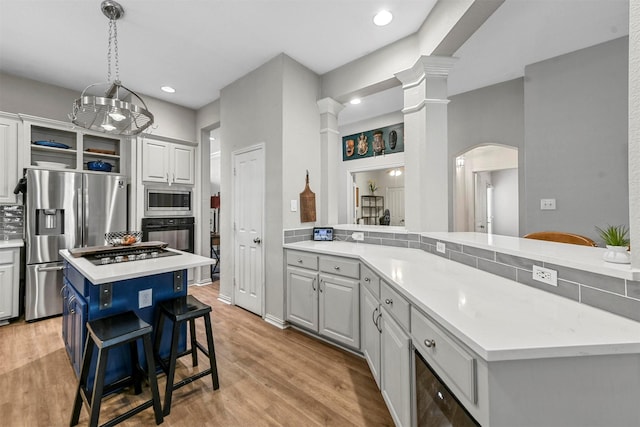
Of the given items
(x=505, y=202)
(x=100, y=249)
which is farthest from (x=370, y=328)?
(x=505, y=202)

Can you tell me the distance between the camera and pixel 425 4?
7.48 ft

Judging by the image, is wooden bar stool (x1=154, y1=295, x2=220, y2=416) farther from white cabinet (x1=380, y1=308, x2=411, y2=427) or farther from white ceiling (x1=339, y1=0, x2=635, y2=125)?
white ceiling (x1=339, y1=0, x2=635, y2=125)

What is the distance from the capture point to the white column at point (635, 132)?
931 millimetres

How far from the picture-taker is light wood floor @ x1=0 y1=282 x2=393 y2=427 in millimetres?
1703

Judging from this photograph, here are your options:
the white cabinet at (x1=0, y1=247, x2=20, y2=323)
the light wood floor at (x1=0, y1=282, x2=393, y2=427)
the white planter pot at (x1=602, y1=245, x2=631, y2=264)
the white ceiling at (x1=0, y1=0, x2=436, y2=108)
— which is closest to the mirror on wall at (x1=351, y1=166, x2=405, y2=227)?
the white ceiling at (x1=0, y1=0, x2=436, y2=108)

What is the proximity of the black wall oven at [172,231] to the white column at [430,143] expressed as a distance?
3601mm

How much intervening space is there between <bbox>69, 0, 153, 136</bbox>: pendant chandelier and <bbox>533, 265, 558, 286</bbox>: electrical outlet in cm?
263

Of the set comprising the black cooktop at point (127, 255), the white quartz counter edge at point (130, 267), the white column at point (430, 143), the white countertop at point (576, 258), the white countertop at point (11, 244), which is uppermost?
the white column at point (430, 143)

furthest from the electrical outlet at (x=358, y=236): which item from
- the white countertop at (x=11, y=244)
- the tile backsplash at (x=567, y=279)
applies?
the white countertop at (x=11, y=244)

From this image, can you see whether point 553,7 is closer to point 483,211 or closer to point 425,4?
point 425,4

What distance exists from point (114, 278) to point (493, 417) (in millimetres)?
1941

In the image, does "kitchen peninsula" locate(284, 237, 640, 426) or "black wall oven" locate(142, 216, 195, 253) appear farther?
"black wall oven" locate(142, 216, 195, 253)

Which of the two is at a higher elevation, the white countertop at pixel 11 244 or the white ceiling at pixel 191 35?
the white ceiling at pixel 191 35

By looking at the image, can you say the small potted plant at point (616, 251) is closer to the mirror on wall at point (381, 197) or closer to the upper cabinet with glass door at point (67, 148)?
the mirror on wall at point (381, 197)
